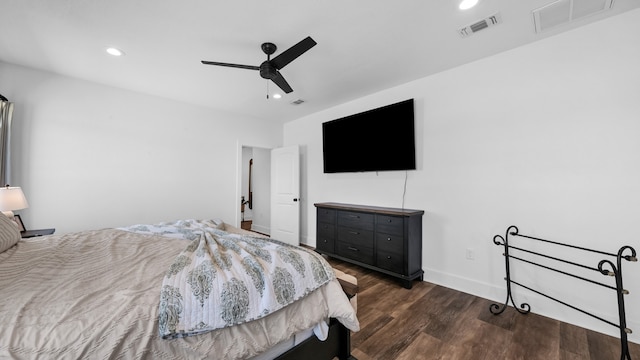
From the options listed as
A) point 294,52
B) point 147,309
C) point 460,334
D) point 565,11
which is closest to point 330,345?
point 147,309

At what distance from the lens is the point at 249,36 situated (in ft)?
7.15

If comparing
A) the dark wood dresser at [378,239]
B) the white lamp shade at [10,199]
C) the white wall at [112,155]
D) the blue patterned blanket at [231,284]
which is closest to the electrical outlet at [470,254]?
the dark wood dresser at [378,239]

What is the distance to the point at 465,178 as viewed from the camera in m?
2.74

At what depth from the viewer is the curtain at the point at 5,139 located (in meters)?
2.57

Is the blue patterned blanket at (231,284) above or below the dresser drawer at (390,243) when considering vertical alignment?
above

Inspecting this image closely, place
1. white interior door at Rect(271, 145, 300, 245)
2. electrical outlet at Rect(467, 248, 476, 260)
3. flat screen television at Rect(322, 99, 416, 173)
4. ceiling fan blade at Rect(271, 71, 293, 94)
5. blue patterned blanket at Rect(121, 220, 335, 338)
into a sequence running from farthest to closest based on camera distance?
white interior door at Rect(271, 145, 300, 245)
flat screen television at Rect(322, 99, 416, 173)
electrical outlet at Rect(467, 248, 476, 260)
ceiling fan blade at Rect(271, 71, 293, 94)
blue patterned blanket at Rect(121, 220, 335, 338)

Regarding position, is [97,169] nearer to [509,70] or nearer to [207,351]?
[207,351]

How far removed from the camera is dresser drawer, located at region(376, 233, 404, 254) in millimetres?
2824

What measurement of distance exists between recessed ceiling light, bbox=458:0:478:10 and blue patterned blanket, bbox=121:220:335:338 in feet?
6.96

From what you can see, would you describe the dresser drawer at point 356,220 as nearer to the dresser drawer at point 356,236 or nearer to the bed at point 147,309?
the dresser drawer at point 356,236

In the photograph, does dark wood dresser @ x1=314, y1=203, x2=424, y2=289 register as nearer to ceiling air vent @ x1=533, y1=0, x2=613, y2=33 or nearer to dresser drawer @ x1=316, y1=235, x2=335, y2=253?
dresser drawer @ x1=316, y1=235, x2=335, y2=253

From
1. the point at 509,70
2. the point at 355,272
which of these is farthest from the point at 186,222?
the point at 509,70

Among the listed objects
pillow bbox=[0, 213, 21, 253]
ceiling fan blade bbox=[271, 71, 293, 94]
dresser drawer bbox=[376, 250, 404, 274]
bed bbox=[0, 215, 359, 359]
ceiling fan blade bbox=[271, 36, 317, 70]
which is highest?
ceiling fan blade bbox=[271, 36, 317, 70]

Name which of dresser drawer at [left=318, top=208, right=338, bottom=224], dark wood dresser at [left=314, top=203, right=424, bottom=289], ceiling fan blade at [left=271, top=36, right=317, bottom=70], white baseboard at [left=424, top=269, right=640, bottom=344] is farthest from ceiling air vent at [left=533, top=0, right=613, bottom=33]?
dresser drawer at [left=318, top=208, right=338, bottom=224]
